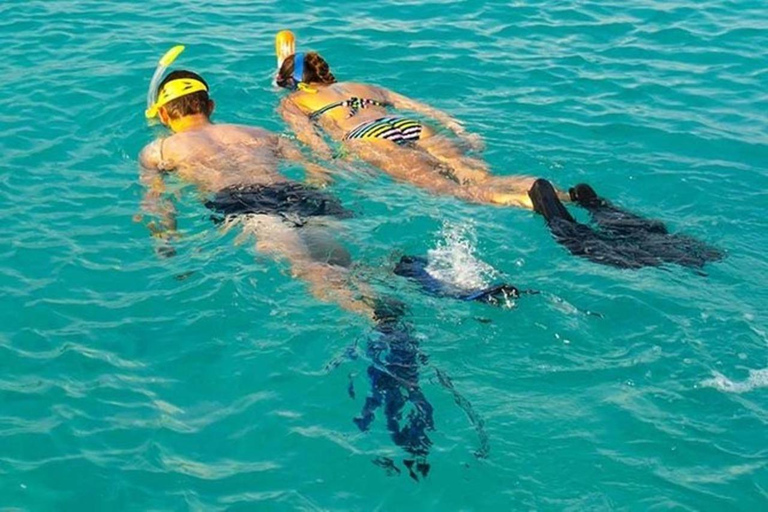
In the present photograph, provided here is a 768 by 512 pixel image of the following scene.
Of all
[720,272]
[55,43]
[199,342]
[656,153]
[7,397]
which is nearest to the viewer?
[7,397]

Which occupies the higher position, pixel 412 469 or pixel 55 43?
pixel 55 43

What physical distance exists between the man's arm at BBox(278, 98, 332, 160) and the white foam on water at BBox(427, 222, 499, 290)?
197 cm

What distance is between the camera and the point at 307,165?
9.43 m

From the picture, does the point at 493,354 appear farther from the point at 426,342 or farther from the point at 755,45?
the point at 755,45

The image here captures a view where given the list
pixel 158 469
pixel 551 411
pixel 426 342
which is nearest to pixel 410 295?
pixel 426 342

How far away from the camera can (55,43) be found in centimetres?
1292

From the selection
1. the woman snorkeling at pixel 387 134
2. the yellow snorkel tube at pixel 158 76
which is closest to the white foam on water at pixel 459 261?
the woman snorkeling at pixel 387 134

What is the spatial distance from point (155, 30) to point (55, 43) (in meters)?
1.34

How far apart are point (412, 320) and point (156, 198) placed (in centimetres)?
307

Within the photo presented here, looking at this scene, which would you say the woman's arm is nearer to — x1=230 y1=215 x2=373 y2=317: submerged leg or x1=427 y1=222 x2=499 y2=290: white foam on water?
x1=427 y1=222 x2=499 y2=290: white foam on water

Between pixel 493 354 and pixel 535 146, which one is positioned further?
pixel 535 146

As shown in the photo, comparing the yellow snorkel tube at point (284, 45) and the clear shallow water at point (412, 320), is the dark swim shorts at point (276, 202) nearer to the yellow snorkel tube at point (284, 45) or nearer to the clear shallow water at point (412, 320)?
the clear shallow water at point (412, 320)

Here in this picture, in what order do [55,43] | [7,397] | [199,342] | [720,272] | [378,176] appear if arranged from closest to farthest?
[7,397]
[199,342]
[720,272]
[378,176]
[55,43]

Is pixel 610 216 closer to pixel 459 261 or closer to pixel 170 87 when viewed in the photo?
pixel 459 261
